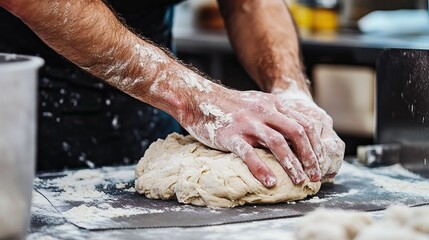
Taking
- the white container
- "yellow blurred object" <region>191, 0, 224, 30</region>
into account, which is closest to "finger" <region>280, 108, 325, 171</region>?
the white container

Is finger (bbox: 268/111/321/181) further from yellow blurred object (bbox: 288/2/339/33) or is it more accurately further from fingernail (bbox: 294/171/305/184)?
yellow blurred object (bbox: 288/2/339/33)

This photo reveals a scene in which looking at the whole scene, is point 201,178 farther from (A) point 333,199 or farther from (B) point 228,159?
(A) point 333,199

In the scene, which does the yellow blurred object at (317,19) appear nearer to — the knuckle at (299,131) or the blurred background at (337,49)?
the blurred background at (337,49)

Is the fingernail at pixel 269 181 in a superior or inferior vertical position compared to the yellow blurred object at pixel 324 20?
superior

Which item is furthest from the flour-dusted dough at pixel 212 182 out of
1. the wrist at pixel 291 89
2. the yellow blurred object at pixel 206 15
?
the yellow blurred object at pixel 206 15

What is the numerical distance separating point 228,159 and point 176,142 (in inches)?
8.7

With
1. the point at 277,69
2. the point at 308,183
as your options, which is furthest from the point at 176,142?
the point at 277,69

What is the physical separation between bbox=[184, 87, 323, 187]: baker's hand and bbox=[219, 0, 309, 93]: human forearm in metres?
0.49

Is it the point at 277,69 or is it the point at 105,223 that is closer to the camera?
the point at 105,223

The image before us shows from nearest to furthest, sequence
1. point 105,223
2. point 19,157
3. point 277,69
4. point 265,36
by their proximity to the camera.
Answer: point 19,157
point 105,223
point 277,69
point 265,36

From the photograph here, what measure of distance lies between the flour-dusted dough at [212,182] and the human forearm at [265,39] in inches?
21.1

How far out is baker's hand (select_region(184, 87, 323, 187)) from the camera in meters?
1.64

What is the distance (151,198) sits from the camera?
5.49ft

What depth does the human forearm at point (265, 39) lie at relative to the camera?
2231 millimetres
